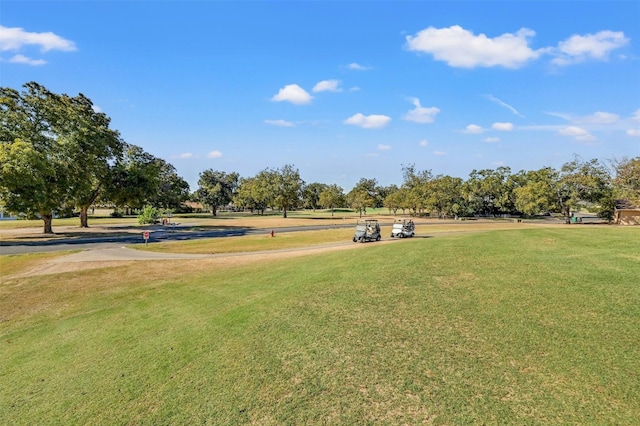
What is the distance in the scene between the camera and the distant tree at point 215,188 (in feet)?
396

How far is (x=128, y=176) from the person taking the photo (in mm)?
56000

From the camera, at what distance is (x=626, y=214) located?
55219mm

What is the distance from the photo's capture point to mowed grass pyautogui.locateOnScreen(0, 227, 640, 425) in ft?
20.5

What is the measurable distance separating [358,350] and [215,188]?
118667 millimetres

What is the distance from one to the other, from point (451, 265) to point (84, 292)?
17841 millimetres

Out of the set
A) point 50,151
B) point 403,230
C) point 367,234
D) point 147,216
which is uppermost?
point 50,151

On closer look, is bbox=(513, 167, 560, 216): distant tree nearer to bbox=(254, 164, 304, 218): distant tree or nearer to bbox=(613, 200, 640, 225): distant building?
bbox=(613, 200, 640, 225): distant building

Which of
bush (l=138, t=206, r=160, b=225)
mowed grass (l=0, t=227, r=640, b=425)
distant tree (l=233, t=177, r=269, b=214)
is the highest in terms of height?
distant tree (l=233, t=177, r=269, b=214)

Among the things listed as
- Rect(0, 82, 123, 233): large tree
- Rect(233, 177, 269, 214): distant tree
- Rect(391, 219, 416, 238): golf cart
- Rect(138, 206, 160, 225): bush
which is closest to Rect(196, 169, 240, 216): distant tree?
Rect(233, 177, 269, 214): distant tree

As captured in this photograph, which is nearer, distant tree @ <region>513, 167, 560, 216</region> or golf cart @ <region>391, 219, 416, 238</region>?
golf cart @ <region>391, 219, 416, 238</region>

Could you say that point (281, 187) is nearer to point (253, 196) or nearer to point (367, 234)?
point (253, 196)

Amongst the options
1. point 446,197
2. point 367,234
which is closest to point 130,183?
point 367,234

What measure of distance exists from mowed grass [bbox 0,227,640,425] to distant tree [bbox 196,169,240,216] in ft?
345

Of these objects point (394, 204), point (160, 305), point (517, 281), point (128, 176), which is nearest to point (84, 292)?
point (160, 305)
